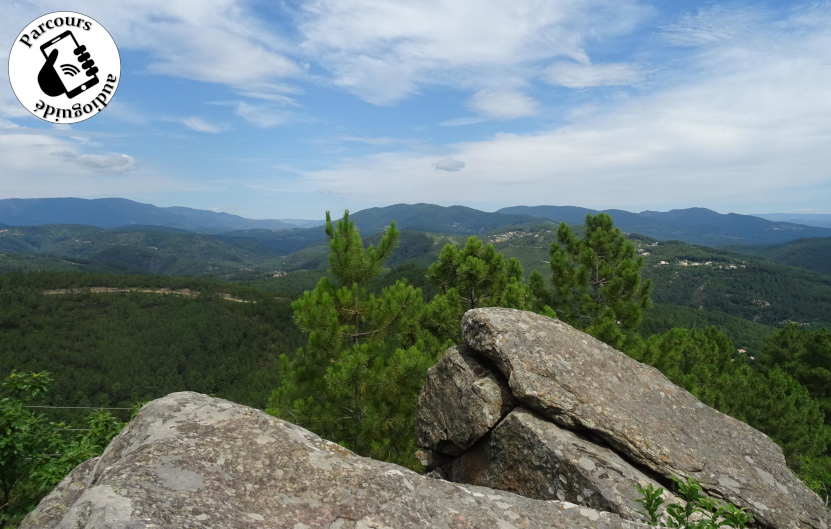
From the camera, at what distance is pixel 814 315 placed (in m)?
192

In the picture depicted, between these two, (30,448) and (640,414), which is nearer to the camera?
(30,448)

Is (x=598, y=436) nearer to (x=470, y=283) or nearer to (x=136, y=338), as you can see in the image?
(x=470, y=283)

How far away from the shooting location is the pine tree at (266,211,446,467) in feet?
31.8

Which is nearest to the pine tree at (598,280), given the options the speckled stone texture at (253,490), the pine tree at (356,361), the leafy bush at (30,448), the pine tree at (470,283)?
the pine tree at (470,283)

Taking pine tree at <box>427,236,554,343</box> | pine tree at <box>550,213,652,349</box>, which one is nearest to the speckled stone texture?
pine tree at <box>427,236,554,343</box>

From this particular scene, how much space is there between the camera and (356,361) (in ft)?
31.1

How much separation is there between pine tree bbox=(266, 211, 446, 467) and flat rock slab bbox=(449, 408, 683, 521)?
11.2ft

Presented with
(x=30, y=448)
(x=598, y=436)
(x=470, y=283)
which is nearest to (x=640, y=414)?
(x=598, y=436)

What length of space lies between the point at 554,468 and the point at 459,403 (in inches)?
85.8

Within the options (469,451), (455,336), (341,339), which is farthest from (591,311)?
(341,339)

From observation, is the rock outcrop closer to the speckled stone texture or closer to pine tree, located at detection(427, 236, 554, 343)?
the speckled stone texture

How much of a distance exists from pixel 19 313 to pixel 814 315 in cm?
33724

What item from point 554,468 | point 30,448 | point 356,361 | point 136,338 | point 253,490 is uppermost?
point 253,490

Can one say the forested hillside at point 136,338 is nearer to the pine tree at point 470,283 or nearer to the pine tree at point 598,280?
the pine tree at point 470,283
